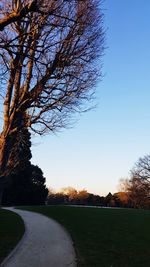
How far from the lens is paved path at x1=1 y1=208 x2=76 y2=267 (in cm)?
1298

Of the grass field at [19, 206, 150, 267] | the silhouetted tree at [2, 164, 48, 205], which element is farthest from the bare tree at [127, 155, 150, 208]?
the grass field at [19, 206, 150, 267]

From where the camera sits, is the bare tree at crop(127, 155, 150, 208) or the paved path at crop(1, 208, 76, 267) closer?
the paved path at crop(1, 208, 76, 267)

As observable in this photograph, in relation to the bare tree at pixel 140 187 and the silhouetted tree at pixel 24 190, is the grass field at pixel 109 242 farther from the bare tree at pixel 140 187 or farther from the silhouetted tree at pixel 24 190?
the bare tree at pixel 140 187

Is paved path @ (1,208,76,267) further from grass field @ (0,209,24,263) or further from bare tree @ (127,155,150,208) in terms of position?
bare tree @ (127,155,150,208)

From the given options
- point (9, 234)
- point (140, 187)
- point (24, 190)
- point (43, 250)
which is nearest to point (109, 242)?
point (43, 250)

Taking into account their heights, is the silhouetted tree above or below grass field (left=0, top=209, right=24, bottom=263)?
above

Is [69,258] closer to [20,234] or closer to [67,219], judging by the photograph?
[20,234]

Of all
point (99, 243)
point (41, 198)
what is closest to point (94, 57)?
point (99, 243)

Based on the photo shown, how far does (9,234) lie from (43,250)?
3.93 m

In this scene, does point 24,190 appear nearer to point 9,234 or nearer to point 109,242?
point 9,234

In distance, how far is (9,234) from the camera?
18.6 meters

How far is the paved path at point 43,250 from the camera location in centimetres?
1298

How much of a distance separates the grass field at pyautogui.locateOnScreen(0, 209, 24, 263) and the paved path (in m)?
0.24

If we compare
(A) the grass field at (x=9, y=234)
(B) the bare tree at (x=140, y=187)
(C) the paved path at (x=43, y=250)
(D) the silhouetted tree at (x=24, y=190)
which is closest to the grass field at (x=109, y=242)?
(C) the paved path at (x=43, y=250)
